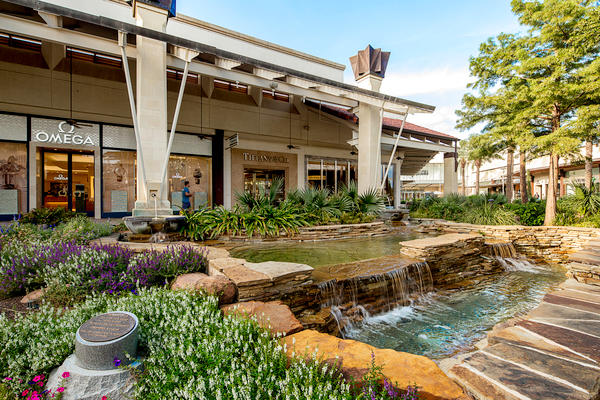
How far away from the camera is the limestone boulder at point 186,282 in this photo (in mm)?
3090

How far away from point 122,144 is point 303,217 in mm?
8261

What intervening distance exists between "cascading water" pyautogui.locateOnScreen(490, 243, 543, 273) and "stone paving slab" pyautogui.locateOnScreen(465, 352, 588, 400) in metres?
6.78

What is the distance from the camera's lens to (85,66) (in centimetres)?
1038

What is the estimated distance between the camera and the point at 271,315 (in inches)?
103

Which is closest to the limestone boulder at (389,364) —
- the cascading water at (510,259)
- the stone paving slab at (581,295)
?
the stone paving slab at (581,295)

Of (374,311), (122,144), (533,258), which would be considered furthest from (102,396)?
(122,144)

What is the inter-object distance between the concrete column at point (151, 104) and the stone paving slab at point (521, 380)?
7465mm

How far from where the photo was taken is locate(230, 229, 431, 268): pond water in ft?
18.1

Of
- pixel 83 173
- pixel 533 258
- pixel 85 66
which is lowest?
pixel 533 258

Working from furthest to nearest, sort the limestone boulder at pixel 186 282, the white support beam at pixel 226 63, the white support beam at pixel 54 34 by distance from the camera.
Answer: the white support beam at pixel 226 63 < the white support beam at pixel 54 34 < the limestone boulder at pixel 186 282

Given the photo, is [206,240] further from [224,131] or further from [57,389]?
[224,131]

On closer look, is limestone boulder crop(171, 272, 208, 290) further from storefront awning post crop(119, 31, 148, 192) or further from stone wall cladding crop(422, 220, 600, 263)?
stone wall cladding crop(422, 220, 600, 263)

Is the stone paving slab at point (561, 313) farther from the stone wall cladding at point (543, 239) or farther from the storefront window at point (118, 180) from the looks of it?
the storefront window at point (118, 180)

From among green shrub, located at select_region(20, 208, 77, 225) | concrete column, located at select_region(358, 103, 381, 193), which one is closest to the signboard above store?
green shrub, located at select_region(20, 208, 77, 225)
